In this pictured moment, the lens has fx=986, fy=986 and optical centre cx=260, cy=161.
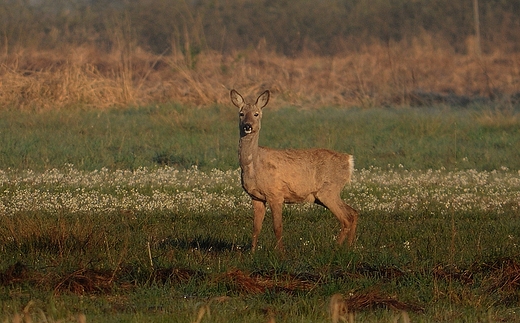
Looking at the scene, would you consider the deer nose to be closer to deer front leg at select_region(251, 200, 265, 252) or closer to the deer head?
the deer head

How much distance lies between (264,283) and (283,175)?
2.29m

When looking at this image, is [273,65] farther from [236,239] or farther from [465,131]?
[236,239]

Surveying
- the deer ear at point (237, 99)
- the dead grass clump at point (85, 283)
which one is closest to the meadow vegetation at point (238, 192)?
the dead grass clump at point (85, 283)

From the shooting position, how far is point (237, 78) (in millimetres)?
25625

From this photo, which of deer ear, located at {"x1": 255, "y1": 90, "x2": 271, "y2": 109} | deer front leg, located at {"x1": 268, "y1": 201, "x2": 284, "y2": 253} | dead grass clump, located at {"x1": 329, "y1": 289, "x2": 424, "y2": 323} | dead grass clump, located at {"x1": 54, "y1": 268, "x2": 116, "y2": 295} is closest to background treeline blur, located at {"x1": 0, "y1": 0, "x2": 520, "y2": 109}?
deer ear, located at {"x1": 255, "y1": 90, "x2": 271, "y2": 109}

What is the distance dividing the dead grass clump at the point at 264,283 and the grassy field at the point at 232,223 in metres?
0.02

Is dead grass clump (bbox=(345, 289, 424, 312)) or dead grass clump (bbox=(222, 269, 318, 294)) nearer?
dead grass clump (bbox=(345, 289, 424, 312))

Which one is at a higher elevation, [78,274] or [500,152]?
[78,274]

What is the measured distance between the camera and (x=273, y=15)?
56781 millimetres

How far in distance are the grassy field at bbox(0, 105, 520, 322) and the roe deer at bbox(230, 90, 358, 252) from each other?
0.29 m

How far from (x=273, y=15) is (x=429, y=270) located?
4924cm

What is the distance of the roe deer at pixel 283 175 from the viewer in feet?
32.9

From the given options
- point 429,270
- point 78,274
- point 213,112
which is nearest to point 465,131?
point 213,112

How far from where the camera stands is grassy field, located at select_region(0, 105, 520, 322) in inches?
293
